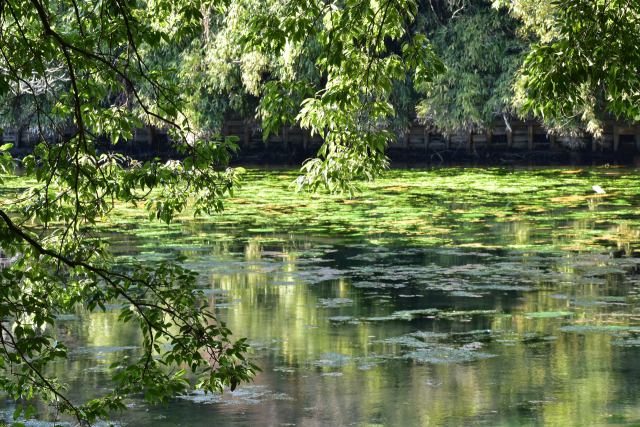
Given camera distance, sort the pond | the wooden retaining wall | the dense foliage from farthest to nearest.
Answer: the wooden retaining wall
the pond
the dense foliage

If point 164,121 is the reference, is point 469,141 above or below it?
below

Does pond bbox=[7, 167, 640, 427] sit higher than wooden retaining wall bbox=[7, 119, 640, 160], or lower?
lower

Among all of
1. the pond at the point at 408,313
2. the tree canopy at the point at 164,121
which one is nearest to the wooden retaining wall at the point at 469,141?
the pond at the point at 408,313

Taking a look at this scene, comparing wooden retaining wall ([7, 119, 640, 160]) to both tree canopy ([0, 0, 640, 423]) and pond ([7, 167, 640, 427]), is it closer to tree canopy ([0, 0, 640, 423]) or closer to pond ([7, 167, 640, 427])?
pond ([7, 167, 640, 427])

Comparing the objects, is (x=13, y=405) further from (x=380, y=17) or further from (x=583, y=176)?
(x=583, y=176)

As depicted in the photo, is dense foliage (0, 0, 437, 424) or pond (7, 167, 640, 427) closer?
dense foliage (0, 0, 437, 424)

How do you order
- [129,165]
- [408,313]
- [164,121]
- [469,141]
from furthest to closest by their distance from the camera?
[469,141] < [408,313] < [164,121] < [129,165]

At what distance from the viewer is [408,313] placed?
1419cm

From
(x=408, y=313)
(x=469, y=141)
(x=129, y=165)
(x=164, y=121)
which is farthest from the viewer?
(x=469, y=141)

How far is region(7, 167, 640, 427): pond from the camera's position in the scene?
10477 millimetres

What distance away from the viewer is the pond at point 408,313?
1048cm

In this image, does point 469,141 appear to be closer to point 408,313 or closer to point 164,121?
point 408,313

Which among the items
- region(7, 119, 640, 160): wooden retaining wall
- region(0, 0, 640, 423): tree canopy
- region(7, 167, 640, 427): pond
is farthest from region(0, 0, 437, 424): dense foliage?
region(7, 119, 640, 160): wooden retaining wall

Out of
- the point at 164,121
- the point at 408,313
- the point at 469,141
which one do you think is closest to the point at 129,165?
the point at 164,121
